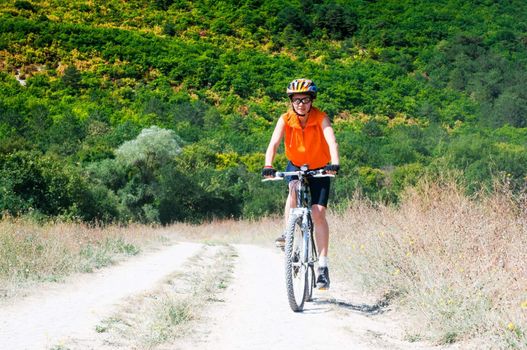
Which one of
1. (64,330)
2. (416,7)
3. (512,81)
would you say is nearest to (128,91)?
(512,81)

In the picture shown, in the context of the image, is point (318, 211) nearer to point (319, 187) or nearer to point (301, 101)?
point (319, 187)

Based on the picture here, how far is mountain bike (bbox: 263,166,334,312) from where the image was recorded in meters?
6.77

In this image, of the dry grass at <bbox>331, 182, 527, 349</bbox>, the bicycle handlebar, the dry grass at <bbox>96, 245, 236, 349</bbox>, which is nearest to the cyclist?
the bicycle handlebar

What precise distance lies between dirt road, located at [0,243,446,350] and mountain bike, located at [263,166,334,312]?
0.23 meters

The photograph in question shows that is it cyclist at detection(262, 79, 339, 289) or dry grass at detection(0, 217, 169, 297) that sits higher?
cyclist at detection(262, 79, 339, 289)

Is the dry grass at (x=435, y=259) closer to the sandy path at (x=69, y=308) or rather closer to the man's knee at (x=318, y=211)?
the sandy path at (x=69, y=308)

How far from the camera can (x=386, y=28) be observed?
12575cm

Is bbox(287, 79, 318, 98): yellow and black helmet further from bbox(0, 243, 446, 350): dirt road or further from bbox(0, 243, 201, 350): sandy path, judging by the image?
bbox(0, 243, 201, 350): sandy path

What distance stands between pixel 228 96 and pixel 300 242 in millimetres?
85423

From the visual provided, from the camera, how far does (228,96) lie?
91.8 metres

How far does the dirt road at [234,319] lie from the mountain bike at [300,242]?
0.74 feet

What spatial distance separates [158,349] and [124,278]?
4875 mm

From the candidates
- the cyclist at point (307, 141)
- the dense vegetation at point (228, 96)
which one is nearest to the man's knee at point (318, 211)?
the cyclist at point (307, 141)

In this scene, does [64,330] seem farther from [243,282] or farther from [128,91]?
[128,91]
